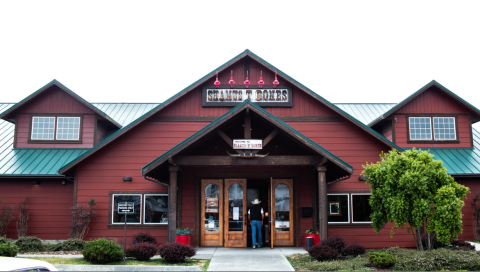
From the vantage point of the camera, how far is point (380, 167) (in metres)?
11.4

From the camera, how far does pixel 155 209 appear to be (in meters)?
14.9

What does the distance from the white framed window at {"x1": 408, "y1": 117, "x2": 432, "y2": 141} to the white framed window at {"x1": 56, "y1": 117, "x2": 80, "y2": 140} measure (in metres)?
14.3

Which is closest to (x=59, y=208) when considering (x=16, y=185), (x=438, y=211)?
(x=16, y=185)

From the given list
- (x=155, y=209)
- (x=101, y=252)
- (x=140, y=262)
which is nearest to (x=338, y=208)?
(x=155, y=209)

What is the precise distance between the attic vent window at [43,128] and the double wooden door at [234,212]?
714 cm

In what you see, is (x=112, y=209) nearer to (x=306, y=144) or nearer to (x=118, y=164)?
(x=118, y=164)

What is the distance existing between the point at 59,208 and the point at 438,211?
13.4m

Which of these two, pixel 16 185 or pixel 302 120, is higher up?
pixel 302 120

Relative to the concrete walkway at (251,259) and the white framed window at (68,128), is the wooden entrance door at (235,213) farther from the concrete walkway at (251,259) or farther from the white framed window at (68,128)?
the white framed window at (68,128)

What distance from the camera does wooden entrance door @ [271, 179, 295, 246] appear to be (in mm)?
14748

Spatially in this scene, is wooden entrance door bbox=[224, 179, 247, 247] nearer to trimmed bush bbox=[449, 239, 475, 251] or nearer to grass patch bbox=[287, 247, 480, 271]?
grass patch bbox=[287, 247, 480, 271]

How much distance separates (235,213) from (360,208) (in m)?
→ 4.78

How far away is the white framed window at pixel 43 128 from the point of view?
16.8 m

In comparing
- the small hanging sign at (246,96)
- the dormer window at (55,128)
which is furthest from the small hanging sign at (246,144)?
the dormer window at (55,128)
